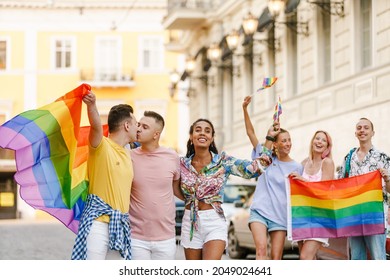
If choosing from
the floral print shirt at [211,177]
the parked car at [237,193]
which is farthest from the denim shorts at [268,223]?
the parked car at [237,193]

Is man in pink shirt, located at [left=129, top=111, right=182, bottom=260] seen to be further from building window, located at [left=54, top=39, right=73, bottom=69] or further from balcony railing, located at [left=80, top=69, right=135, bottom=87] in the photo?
building window, located at [left=54, top=39, right=73, bottom=69]

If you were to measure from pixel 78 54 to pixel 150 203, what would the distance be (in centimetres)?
4901

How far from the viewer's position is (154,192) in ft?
27.1

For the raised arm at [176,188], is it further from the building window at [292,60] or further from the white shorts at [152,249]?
the building window at [292,60]

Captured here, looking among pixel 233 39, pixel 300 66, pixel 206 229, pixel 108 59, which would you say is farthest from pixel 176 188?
pixel 108 59

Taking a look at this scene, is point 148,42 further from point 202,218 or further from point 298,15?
point 202,218

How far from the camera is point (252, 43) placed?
3222 centimetres

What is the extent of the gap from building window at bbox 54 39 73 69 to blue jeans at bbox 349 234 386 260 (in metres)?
47.0

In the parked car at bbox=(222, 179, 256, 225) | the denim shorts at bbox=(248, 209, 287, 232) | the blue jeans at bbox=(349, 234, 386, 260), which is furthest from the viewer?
the parked car at bbox=(222, 179, 256, 225)

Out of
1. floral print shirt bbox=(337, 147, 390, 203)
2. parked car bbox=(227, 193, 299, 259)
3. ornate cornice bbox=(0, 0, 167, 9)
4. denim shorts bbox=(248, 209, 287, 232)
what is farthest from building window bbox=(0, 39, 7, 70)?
denim shorts bbox=(248, 209, 287, 232)

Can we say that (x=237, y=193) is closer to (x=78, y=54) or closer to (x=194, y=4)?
(x=194, y=4)

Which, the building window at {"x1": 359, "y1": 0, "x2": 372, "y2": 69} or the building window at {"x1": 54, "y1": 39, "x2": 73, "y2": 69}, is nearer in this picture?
the building window at {"x1": 359, "y1": 0, "x2": 372, "y2": 69}

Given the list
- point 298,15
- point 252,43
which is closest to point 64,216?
point 298,15

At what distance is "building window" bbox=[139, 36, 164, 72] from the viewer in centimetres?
5638
